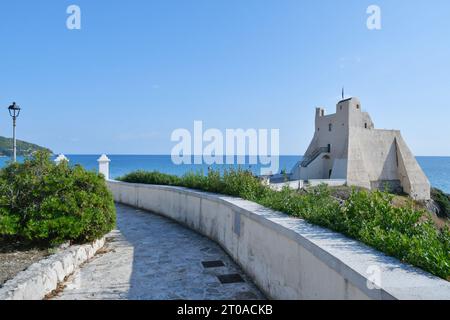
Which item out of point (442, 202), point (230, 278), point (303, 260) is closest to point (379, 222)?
point (303, 260)

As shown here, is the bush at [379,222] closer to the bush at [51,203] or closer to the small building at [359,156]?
the bush at [51,203]

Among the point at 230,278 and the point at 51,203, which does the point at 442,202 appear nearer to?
the point at 230,278

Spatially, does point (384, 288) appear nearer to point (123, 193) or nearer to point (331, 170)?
point (123, 193)

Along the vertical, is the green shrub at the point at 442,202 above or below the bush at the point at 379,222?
below

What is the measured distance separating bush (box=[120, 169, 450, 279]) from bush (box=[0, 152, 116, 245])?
10.2ft

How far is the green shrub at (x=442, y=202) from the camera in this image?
128ft

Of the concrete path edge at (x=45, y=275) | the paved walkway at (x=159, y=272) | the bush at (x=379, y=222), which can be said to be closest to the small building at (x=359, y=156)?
the paved walkway at (x=159, y=272)

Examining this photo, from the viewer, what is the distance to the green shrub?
39.0 m

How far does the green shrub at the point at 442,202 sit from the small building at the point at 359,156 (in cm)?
319

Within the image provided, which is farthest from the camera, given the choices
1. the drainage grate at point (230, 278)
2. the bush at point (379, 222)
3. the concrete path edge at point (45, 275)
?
the drainage grate at point (230, 278)

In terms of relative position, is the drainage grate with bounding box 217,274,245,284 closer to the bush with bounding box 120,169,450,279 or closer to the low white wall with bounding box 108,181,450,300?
the low white wall with bounding box 108,181,450,300

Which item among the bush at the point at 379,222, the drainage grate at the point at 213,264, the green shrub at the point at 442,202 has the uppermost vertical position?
the bush at the point at 379,222

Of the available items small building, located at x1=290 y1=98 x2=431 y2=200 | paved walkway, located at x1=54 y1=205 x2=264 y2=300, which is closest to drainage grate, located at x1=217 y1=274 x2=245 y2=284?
paved walkway, located at x1=54 y1=205 x2=264 y2=300
